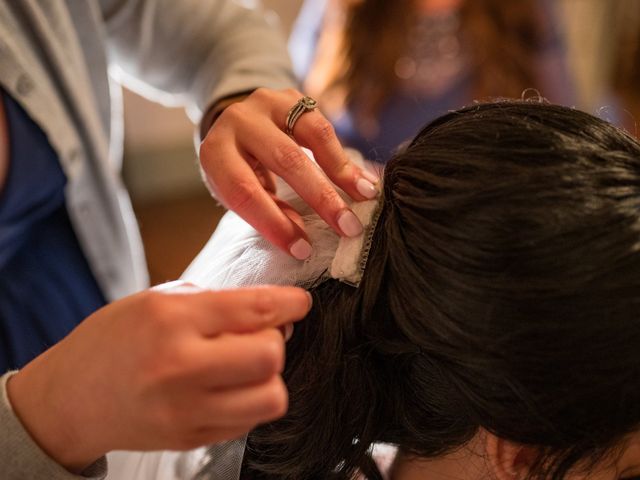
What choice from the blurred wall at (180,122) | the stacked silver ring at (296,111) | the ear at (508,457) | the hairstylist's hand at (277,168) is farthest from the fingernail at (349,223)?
the blurred wall at (180,122)

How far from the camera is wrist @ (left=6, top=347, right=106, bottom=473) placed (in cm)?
44

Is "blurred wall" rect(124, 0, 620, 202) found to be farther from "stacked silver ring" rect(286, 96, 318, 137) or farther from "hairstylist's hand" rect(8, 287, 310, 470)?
"hairstylist's hand" rect(8, 287, 310, 470)

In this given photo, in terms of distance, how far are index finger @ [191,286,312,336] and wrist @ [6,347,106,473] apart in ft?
0.38

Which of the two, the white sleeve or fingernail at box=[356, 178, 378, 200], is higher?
the white sleeve

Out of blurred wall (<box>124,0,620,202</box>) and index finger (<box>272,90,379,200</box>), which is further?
blurred wall (<box>124,0,620,202</box>)

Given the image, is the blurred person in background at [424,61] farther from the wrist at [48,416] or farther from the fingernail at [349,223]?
the wrist at [48,416]

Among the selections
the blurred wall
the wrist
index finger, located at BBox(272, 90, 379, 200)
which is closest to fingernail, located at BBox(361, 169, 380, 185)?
index finger, located at BBox(272, 90, 379, 200)

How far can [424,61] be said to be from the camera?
169 cm

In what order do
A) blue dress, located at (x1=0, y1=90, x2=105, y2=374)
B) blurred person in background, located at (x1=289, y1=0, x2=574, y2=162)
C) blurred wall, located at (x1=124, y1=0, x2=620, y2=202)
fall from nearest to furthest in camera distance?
blue dress, located at (x1=0, y1=90, x2=105, y2=374) → blurred person in background, located at (x1=289, y1=0, x2=574, y2=162) → blurred wall, located at (x1=124, y1=0, x2=620, y2=202)

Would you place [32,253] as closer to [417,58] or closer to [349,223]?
[349,223]

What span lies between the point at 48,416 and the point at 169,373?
0.39 ft

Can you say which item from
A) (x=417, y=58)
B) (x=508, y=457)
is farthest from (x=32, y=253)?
(x=417, y=58)

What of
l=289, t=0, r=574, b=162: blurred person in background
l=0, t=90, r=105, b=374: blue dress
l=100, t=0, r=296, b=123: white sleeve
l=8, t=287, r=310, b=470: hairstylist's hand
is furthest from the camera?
l=289, t=0, r=574, b=162: blurred person in background

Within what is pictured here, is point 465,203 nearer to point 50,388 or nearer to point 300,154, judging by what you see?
point 300,154
